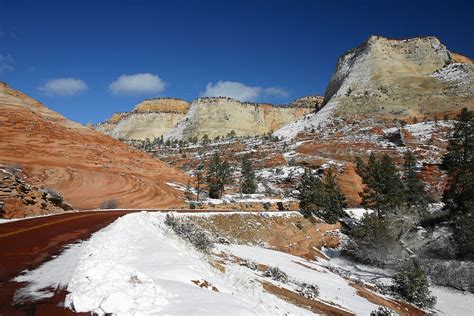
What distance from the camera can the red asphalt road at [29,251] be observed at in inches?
204

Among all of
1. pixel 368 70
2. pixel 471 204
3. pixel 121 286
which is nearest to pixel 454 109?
pixel 368 70

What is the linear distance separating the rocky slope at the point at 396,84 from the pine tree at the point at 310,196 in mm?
54040

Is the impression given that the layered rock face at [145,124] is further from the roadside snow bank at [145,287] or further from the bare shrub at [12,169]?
the roadside snow bank at [145,287]

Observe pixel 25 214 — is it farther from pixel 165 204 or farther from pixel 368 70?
pixel 368 70

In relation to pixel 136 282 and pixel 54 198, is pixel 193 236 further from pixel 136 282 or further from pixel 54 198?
pixel 54 198

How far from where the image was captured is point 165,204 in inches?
1500

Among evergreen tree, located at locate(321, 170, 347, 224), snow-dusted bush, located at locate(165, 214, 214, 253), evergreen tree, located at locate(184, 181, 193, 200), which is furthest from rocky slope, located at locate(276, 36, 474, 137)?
snow-dusted bush, located at locate(165, 214, 214, 253)

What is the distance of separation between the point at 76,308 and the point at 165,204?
3338 cm

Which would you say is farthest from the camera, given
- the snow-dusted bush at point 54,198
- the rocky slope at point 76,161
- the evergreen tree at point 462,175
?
the rocky slope at point 76,161

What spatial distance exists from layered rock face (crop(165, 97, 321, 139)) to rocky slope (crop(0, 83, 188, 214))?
90.6 m

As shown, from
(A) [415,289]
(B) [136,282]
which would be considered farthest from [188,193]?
(B) [136,282]

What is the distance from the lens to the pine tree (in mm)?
40531

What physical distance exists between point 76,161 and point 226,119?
10921 centimetres

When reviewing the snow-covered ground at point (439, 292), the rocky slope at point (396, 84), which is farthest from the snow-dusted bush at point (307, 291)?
the rocky slope at point (396, 84)
